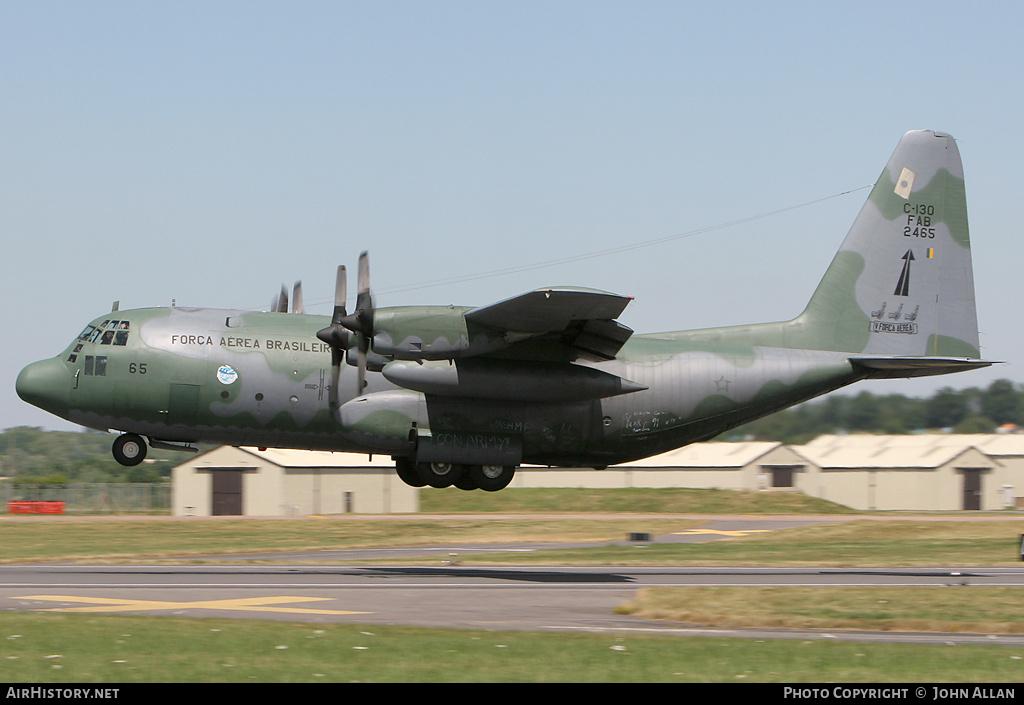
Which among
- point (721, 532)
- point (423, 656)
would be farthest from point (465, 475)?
point (721, 532)

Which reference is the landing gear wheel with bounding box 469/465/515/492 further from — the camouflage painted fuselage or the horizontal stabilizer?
the horizontal stabilizer

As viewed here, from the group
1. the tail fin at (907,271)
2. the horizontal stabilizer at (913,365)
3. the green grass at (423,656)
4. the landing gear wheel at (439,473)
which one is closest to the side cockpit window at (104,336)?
the landing gear wheel at (439,473)

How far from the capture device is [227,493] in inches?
2630

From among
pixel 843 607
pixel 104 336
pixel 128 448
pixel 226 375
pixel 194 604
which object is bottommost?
pixel 843 607

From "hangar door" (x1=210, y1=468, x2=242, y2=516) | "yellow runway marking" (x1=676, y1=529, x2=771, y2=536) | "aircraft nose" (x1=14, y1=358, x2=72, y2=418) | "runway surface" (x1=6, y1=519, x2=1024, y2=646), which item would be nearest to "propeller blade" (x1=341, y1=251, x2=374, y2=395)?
"runway surface" (x1=6, y1=519, x2=1024, y2=646)

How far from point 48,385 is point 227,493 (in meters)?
43.1

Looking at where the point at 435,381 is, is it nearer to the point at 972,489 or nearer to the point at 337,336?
the point at 337,336

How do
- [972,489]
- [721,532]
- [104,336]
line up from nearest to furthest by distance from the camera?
[104,336]
[721,532]
[972,489]

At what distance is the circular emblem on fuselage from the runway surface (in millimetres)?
4657

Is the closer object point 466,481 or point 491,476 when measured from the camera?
point 491,476

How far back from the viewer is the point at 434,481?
26.6 m

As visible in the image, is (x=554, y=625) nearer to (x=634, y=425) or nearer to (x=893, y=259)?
(x=634, y=425)

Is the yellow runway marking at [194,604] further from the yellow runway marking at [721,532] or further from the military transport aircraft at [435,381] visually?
the yellow runway marking at [721,532]

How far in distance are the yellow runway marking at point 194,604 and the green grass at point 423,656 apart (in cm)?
164
